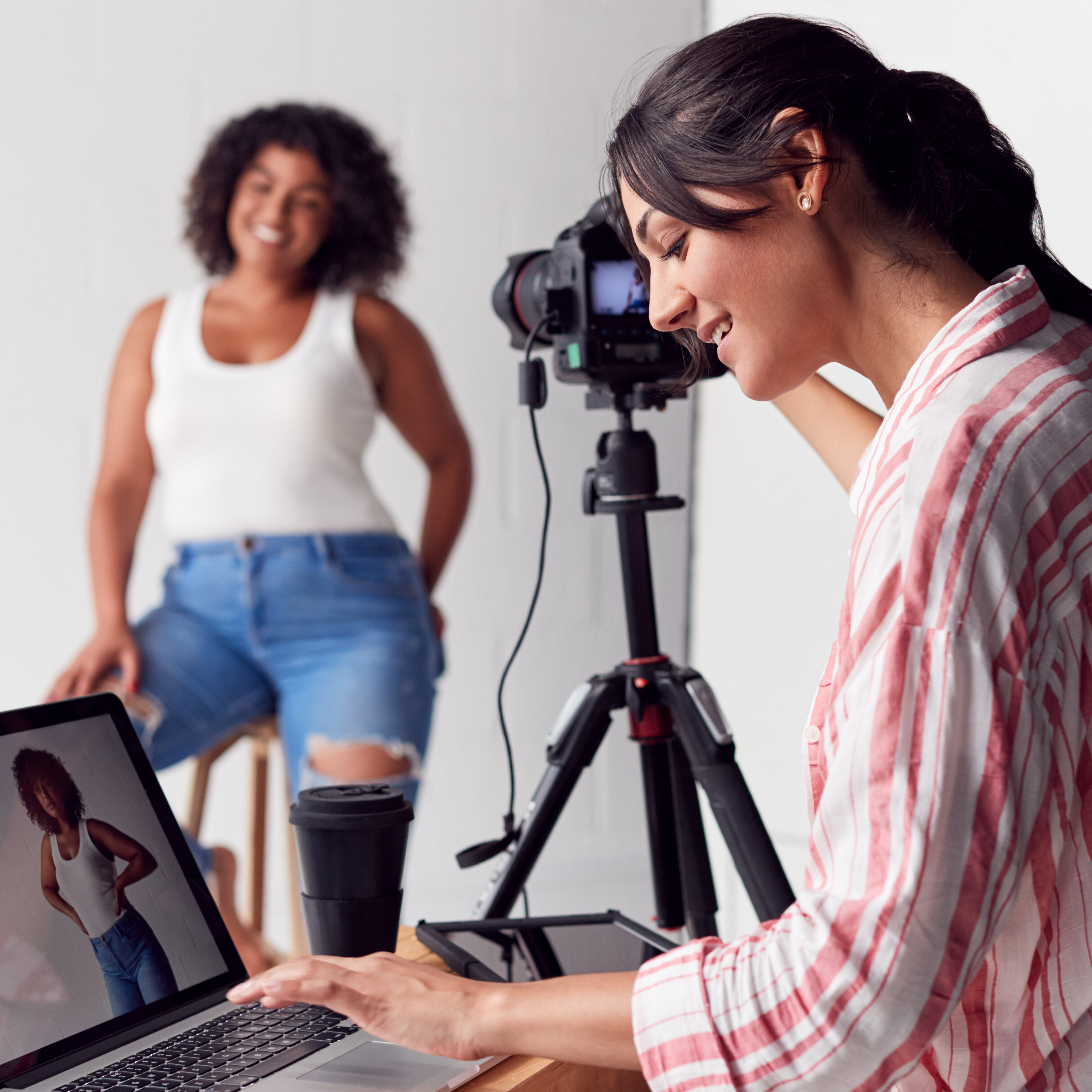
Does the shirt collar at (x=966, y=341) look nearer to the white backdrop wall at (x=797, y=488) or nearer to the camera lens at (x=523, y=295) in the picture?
the camera lens at (x=523, y=295)

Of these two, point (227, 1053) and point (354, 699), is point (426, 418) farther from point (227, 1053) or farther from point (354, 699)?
point (227, 1053)

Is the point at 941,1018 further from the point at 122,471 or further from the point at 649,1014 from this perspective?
the point at 122,471

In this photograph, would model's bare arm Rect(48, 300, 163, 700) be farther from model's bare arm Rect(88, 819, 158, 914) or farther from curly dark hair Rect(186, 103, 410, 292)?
model's bare arm Rect(88, 819, 158, 914)

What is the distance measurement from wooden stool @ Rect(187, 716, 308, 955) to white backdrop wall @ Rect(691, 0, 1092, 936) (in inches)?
33.4

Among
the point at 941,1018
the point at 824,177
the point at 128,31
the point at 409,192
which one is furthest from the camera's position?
the point at 409,192

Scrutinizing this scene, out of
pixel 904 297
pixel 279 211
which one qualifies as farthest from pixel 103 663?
pixel 904 297

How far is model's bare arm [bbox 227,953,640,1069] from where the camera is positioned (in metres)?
0.59

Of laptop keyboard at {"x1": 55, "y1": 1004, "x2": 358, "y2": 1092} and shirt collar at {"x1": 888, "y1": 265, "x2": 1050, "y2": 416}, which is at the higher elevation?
shirt collar at {"x1": 888, "y1": 265, "x2": 1050, "y2": 416}

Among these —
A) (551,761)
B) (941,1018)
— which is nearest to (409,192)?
(551,761)

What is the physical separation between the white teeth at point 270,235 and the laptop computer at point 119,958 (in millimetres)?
1519

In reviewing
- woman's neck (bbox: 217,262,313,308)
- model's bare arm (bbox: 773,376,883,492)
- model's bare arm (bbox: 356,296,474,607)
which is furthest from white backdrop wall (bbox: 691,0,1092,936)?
woman's neck (bbox: 217,262,313,308)

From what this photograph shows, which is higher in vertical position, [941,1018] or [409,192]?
[409,192]

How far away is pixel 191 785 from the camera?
79.6 inches

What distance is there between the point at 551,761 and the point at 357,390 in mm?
1030
